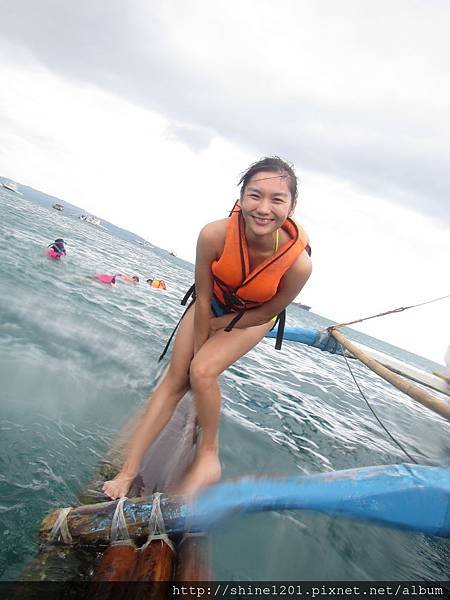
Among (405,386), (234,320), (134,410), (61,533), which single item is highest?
(234,320)

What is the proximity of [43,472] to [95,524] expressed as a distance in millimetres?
1059

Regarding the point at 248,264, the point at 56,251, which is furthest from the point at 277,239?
the point at 56,251

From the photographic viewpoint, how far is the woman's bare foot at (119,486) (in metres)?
2.61

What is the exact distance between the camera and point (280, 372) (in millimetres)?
10398

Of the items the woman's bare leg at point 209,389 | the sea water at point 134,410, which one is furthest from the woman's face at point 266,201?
the sea water at point 134,410

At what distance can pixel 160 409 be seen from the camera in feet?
9.85

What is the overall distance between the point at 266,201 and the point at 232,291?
34.9 inches

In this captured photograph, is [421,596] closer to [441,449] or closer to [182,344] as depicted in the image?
[182,344]

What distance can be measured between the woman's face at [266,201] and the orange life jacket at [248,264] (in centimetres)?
29

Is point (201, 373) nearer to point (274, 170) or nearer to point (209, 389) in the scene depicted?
point (209, 389)

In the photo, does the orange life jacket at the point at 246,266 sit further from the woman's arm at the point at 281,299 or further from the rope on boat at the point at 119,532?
the rope on boat at the point at 119,532

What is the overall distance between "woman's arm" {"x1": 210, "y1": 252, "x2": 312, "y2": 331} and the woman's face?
1.54 feet

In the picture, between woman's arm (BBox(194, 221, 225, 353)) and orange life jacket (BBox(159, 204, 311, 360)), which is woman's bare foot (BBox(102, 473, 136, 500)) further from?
orange life jacket (BBox(159, 204, 311, 360))

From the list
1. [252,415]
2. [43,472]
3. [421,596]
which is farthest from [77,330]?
[421,596]
